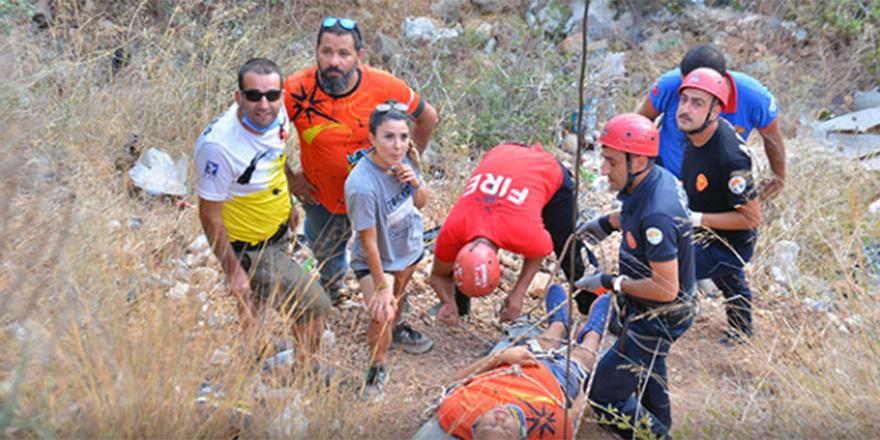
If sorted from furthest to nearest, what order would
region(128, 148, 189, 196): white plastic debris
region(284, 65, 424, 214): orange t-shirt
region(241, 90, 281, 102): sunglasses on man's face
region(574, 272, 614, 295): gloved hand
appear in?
region(128, 148, 189, 196): white plastic debris
region(284, 65, 424, 214): orange t-shirt
region(574, 272, 614, 295): gloved hand
region(241, 90, 281, 102): sunglasses on man's face

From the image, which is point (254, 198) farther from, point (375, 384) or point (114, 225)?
point (375, 384)

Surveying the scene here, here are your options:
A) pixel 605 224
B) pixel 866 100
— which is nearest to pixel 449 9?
pixel 866 100

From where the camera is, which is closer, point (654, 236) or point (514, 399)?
point (654, 236)

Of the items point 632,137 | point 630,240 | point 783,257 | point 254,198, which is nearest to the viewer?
point 632,137

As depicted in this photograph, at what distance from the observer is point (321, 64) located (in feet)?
12.7

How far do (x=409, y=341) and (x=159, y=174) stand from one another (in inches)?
93.4

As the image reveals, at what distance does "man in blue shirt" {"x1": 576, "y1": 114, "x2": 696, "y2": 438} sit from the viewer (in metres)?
3.14

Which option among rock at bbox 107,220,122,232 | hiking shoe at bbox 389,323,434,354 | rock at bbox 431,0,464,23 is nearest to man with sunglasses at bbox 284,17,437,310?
hiking shoe at bbox 389,323,434,354

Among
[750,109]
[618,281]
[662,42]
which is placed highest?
[662,42]

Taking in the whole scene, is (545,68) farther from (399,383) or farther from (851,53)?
(399,383)

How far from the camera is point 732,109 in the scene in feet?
14.0

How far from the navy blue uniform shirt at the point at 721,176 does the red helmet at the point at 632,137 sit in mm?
691

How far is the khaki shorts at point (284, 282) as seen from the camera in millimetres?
3408

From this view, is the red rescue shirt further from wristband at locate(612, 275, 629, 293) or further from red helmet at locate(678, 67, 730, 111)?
red helmet at locate(678, 67, 730, 111)
